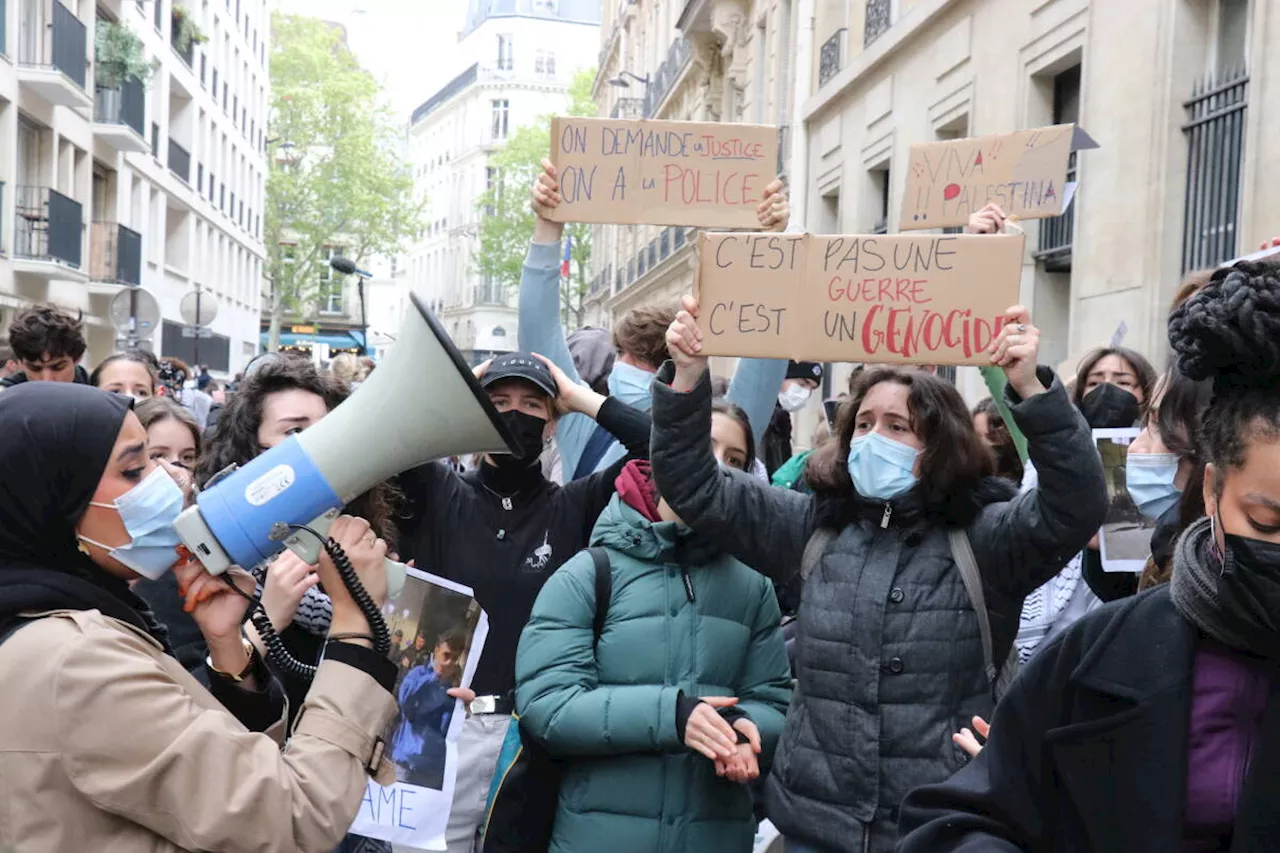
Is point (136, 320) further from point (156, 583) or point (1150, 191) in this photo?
point (156, 583)

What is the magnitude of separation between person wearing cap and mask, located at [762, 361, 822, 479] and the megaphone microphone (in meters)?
2.80

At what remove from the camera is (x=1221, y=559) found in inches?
74.9

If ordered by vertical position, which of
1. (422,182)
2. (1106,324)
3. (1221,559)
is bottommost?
(1221,559)

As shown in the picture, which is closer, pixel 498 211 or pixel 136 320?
pixel 136 320

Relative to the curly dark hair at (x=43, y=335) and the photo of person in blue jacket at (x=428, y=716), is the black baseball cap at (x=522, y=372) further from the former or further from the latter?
the curly dark hair at (x=43, y=335)

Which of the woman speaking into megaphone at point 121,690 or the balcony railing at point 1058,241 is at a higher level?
the balcony railing at point 1058,241

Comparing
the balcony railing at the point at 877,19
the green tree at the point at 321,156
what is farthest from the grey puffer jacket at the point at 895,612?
the green tree at the point at 321,156

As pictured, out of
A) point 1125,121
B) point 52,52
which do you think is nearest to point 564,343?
point 1125,121

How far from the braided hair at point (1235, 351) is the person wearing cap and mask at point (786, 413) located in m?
3.59

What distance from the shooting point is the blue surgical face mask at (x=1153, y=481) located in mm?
3703

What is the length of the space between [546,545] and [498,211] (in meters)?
61.5

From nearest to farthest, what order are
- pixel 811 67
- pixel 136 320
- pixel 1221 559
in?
pixel 1221 559 → pixel 136 320 → pixel 811 67

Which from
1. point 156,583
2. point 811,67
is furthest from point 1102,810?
point 811,67

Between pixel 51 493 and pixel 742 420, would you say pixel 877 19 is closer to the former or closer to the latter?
pixel 742 420
